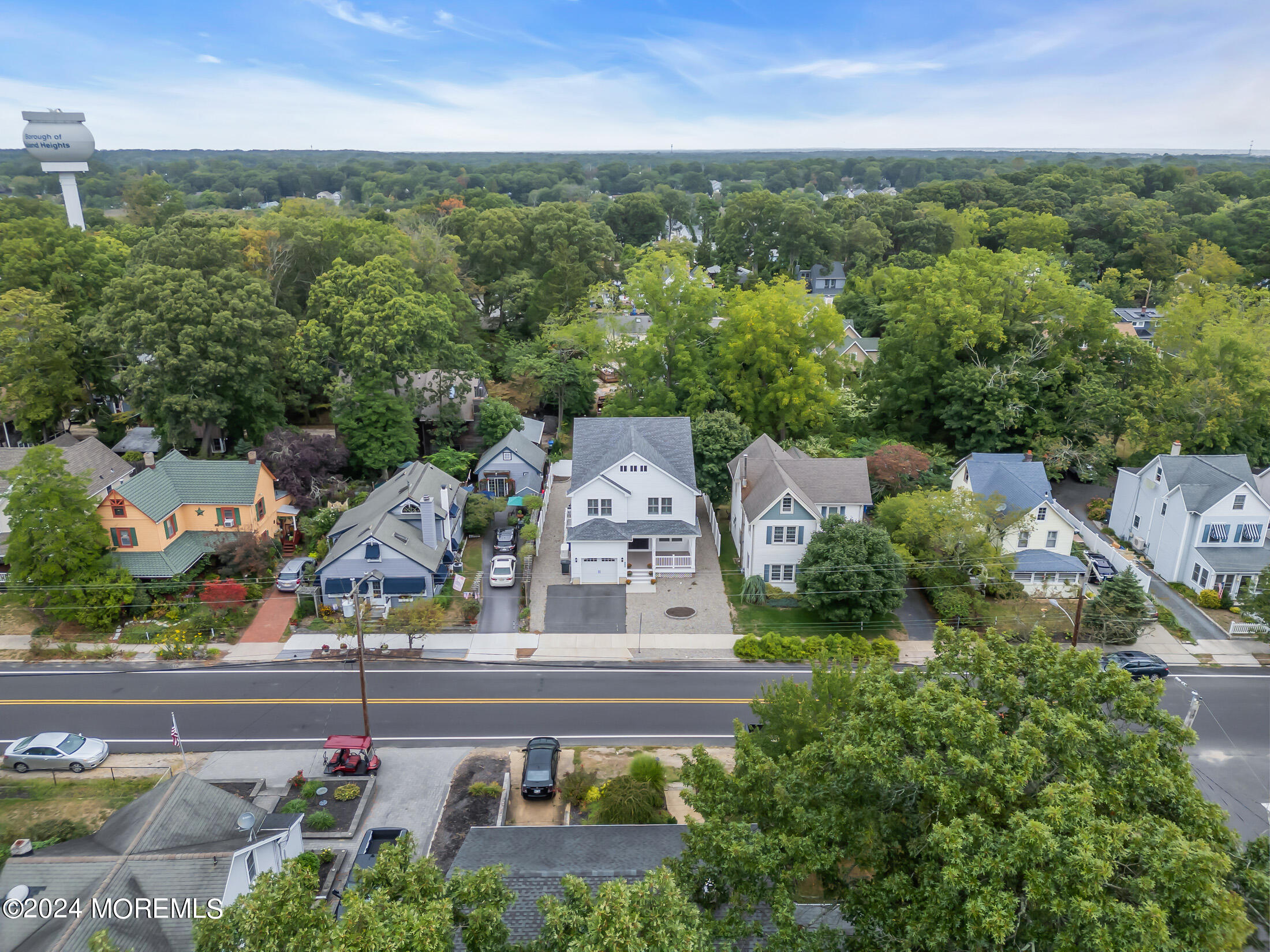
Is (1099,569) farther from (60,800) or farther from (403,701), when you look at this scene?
(60,800)

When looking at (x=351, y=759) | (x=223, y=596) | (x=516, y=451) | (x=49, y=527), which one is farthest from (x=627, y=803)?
(x=49, y=527)

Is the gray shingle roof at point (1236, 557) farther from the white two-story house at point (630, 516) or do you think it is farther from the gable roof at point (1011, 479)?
the white two-story house at point (630, 516)

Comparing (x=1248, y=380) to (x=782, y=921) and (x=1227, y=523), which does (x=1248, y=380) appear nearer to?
(x=1227, y=523)

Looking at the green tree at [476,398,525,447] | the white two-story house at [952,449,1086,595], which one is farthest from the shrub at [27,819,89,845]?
the white two-story house at [952,449,1086,595]

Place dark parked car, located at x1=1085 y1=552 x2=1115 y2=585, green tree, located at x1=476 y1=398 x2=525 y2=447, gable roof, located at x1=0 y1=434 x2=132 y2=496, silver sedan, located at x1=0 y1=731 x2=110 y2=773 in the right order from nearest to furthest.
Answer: silver sedan, located at x1=0 y1=731 x2=110 y2=773 < dark parked car, located at x1=1085 y1=552 x2=1115 y2=585 < gable roof, located at x1=0 y1=434 x2=132 y2=496 < green tree, located at x1=476 y1=398 x2=525 y2=447

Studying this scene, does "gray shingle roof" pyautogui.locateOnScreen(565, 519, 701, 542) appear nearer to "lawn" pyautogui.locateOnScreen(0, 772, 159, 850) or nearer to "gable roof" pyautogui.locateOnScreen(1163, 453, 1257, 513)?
"lawn" pyautogui.locateOnScreen(0, 772, 159, 850)

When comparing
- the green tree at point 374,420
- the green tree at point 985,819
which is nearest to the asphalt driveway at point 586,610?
the green tree at point 374,420
